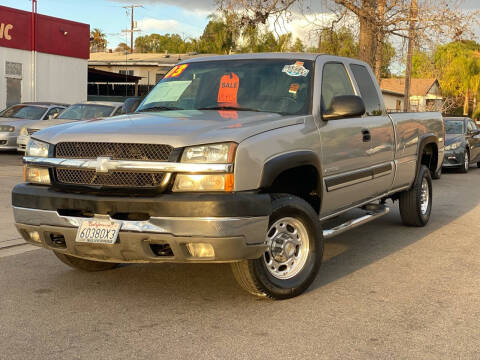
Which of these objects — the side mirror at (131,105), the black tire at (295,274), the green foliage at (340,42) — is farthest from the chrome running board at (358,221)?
the green foliage at (340,42)

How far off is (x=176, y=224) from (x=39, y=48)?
24.6 meters

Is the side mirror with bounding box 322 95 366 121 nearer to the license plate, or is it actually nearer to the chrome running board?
the chrome running board

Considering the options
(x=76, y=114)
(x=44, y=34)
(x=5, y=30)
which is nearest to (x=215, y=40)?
(x=44, y=34)

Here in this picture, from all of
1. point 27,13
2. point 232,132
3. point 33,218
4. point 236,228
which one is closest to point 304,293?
point 236,228

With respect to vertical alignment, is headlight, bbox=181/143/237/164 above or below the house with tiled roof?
below

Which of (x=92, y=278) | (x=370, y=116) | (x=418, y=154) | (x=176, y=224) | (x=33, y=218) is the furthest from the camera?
(x=418, y=154)

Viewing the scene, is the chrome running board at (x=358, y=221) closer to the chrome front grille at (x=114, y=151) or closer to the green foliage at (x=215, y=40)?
the chrome front grille at (x=114, y=151)

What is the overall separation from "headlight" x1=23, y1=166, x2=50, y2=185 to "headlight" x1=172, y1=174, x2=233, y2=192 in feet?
3.79

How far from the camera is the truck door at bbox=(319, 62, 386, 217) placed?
571 centimetres

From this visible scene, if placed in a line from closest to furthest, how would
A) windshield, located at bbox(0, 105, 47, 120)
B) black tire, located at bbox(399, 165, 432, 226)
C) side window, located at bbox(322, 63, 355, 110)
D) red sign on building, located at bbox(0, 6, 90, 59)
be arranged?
side window, located at bbox(322, 63, 355, 110), black tire, located at bbox(399, 165, 432, 226), windshield, located at bbox(0, 105, 47, 120), red sign on building, located at bbox(0, 6, 90, 59)

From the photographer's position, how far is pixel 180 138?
455cm

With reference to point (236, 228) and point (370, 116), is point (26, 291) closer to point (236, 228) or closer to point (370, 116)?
point (236, 228)

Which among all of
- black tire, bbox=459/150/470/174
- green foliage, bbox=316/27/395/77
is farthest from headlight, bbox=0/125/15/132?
black tire, bbox=459/150/470/174

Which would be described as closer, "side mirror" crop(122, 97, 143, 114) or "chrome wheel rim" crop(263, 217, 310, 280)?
"chrome wheel rim" crop(263, 217, 310, 280)
